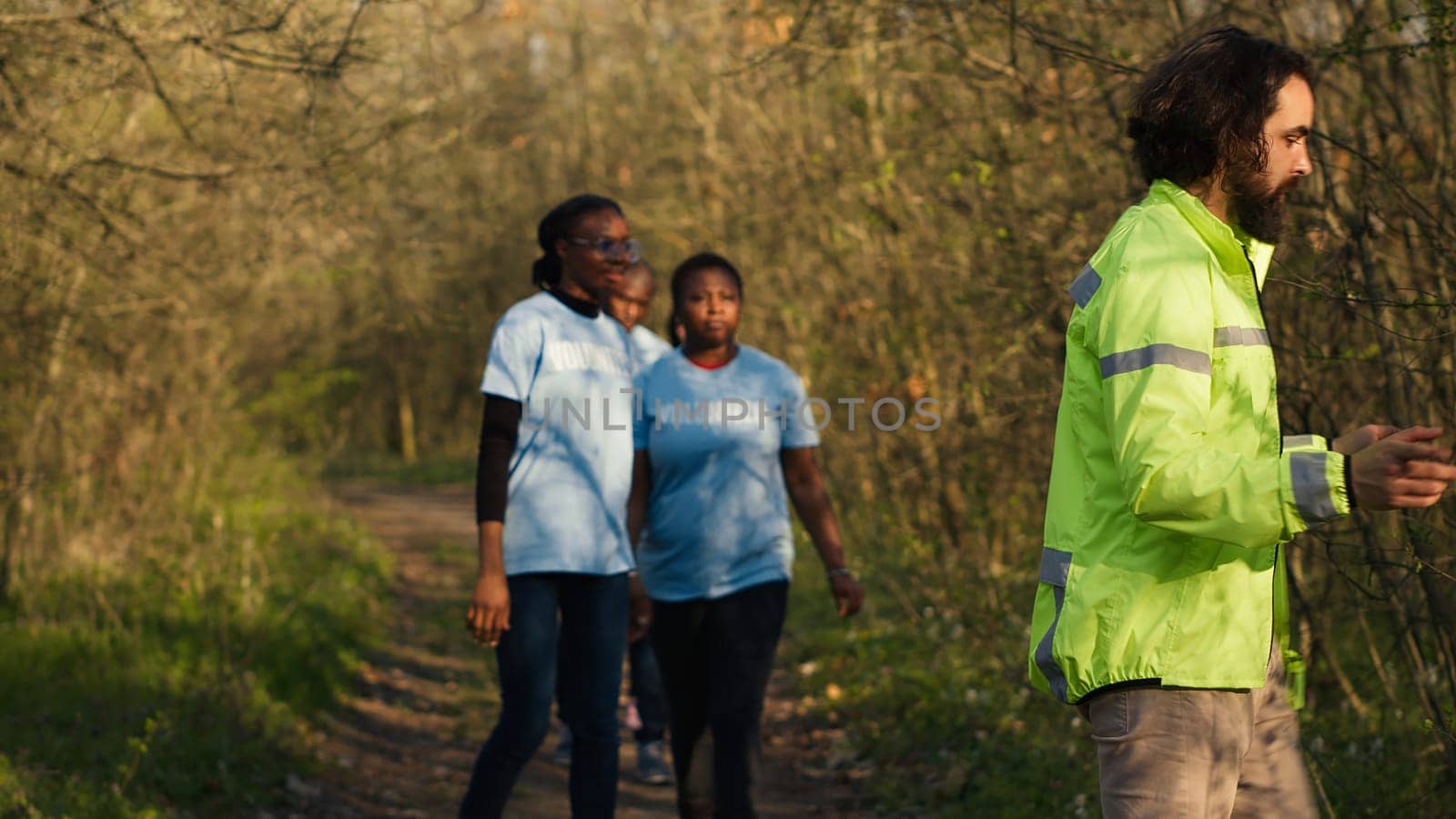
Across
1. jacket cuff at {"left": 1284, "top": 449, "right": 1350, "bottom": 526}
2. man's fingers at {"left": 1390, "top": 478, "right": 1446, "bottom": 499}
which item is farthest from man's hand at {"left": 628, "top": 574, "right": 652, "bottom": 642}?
man's fingers at {"left": 1390, "top": 478, "right": 1446, "bottom": 499}

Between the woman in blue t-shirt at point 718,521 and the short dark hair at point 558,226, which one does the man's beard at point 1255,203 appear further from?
the short dark hair at point 558,226

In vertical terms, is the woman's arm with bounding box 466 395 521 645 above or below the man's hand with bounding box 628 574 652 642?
above

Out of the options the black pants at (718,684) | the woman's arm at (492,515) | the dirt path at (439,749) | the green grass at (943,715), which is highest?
the woman's arm at (492,515)

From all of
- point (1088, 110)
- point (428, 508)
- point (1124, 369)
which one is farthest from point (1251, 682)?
point (428, 508)

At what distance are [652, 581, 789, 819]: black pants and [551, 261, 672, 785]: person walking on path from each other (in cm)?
186

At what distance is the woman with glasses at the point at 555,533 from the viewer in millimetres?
4504

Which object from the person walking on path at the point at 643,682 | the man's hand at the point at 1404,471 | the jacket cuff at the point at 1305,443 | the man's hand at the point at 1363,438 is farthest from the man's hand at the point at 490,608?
the man's hand at the point at 1404,471

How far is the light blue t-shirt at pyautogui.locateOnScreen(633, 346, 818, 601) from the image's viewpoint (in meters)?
4.84

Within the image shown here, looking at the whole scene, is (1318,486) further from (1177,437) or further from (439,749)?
(439,749)

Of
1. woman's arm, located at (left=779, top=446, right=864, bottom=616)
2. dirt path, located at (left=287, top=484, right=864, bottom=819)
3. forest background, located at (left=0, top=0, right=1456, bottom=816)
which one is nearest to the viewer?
forest background, located at (left=0, top=0, right=1456, bottom=816)

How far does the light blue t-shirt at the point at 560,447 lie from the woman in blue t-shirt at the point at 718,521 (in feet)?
0.73

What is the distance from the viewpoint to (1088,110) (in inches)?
264

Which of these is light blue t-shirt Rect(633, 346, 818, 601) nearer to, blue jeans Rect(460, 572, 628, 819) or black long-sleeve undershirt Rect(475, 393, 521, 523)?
blue jeans Rect(460, 572, 628, 819)

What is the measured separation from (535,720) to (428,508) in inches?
660
